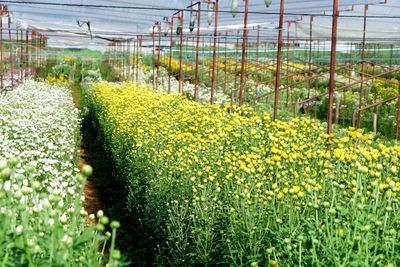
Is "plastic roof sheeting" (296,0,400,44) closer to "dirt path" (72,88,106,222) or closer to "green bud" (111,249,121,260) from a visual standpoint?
"dirt path" (72,88,106,222)

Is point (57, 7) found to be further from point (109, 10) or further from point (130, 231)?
point (130, 231)

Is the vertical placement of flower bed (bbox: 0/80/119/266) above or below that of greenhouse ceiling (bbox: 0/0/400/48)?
below

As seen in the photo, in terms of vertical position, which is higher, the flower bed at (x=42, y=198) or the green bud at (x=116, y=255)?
the green bud at (x=116, y=255)

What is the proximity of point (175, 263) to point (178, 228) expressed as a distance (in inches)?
10.1

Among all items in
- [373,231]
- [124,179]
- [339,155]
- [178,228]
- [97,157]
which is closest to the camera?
[373,231]

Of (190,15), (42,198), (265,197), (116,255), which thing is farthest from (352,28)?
(116,255)

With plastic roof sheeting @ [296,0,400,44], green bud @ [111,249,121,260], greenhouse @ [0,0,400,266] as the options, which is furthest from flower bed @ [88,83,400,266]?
plastic roof sheeting @ [296,0,400,44]

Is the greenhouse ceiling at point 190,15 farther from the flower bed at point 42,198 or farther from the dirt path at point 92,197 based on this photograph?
the dirt path at point 92,197

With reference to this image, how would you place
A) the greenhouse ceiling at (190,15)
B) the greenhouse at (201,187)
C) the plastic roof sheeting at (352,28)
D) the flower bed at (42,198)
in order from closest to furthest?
the flower bed at (42,198), the greenhouse at (201,187), the greenhouse ceiling at (190,15), the plastic roof sheeting at (352,28)

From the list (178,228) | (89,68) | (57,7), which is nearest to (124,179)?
(178,228)

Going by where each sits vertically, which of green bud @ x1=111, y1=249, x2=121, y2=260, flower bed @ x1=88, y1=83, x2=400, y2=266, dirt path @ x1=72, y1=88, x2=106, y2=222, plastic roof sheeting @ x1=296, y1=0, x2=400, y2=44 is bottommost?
dirt path @ x1=72, y1=88, x2=106, y2=222

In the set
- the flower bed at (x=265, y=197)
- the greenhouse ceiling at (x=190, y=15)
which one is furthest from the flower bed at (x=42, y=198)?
the greenhouse ceiling at (x=190, y=15)

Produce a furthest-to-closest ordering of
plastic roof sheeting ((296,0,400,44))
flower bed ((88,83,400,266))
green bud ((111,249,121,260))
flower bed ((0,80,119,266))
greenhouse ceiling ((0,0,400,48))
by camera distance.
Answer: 1. plastic roof sheeting ((296,0,400,44))
2. greenhouse ceiling ((0,0,400,48))
3. flower bed ((88,83,400,266))
4. flower bed ((0,80,119,266))
5. green bud ((111,249,121,260))

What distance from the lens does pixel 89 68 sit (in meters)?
27.9
